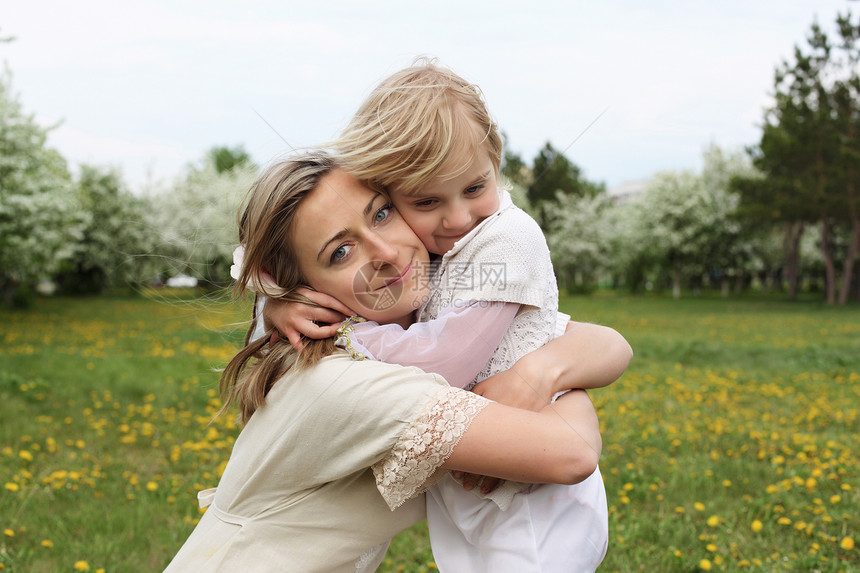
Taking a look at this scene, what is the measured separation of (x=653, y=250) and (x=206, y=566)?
34.6 metres

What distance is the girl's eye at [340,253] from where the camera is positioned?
5.51 ft

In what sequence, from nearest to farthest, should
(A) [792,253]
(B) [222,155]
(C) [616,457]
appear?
(C) [616,457], (A) [792,253], (B) [222,155]

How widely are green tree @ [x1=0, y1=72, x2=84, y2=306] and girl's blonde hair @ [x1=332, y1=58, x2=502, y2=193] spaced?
1577 cm

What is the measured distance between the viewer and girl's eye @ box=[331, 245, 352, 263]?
5.51ft

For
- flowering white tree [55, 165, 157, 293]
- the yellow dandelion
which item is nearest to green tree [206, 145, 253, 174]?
flowering white tree [55, 165, 157, 293]

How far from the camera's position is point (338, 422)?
60.2 inches

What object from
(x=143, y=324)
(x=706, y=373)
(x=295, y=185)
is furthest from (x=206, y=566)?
(x=143, y=324)

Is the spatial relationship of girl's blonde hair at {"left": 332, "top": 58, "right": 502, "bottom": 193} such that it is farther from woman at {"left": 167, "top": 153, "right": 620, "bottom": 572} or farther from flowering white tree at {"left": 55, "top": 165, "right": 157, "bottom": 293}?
flowering white tree at {"left": 55, "top": 165, "right": 157, "bottom": 293}

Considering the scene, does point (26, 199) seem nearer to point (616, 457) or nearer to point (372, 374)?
point (616, 457)

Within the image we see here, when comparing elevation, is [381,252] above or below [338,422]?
above

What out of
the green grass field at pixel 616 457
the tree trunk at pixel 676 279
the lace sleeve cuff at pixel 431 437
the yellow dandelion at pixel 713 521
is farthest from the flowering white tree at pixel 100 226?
the lace sleeve cuff at pixel 431 437

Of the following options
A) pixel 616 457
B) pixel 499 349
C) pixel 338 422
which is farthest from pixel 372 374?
pixel 616 457

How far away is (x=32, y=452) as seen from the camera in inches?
192

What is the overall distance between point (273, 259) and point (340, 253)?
0.23m
